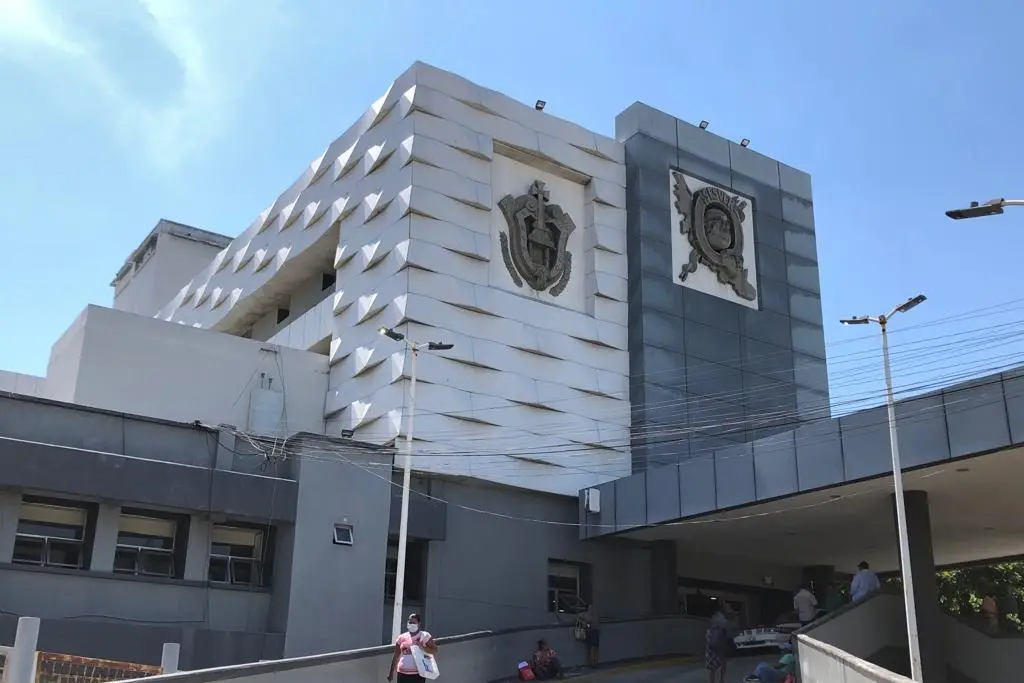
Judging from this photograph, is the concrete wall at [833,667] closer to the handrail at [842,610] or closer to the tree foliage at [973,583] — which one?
the handrail at [842,610]

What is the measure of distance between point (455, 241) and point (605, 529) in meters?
10.0

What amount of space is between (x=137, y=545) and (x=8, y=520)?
3.09 m

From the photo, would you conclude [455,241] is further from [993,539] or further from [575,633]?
[993,539]

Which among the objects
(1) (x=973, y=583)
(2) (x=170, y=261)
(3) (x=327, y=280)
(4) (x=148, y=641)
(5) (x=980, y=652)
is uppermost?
(2) (x=170, y=261)

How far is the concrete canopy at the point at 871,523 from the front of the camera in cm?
2555

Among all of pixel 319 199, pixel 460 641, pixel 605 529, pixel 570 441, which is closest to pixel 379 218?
pixel 319 199

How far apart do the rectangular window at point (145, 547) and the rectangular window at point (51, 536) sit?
35.9 inches

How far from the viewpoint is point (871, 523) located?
3183cm

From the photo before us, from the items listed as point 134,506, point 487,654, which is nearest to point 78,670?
point 487,654

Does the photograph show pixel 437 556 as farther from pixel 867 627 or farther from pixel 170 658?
pixel 170 658

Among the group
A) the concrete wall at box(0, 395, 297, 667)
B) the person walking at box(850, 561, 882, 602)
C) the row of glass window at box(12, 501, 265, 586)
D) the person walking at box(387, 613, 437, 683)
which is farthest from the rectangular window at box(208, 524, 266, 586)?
the person walking at box(850, 561, 882, 602)

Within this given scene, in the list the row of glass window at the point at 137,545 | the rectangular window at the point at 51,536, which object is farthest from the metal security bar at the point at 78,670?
the row of glass window at the point at 137,545

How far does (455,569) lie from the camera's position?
30.8 meters

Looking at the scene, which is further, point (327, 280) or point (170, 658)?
point (327, 280)
